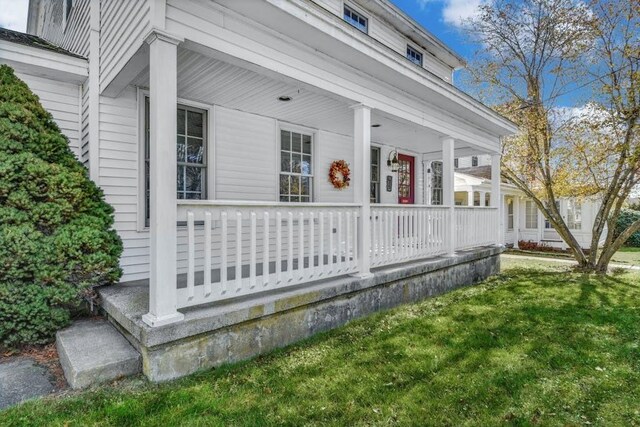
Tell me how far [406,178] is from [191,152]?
239 inches

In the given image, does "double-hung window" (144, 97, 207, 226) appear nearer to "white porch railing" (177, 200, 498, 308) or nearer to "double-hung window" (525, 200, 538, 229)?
"white porch railing" (177, 200, 498, 308)

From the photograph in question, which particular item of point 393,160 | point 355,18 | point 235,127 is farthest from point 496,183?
point 235,127

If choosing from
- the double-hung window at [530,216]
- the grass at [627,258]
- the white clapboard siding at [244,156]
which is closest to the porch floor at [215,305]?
the white clapboard siding at [244,156]

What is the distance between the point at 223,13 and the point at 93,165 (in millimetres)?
2395

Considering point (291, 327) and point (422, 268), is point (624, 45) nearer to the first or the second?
point (422, 268)

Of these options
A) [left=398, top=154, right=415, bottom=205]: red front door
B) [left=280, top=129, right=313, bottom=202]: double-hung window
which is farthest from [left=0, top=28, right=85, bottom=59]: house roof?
[left=398, top=154, right=415, bottom=205]: red front door

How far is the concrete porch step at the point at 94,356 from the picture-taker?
262 centimetres

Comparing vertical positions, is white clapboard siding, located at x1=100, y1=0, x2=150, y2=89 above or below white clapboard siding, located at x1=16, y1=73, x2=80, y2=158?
above

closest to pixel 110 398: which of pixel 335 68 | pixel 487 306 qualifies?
pixel 335 68

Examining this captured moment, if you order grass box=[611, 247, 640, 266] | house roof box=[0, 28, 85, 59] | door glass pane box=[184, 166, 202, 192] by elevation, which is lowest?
grass box=[611, 247, 640, 266]

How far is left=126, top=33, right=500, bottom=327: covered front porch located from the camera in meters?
2.88

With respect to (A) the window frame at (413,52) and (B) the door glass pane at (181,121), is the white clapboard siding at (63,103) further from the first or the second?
(A) the window frame at (413,52)

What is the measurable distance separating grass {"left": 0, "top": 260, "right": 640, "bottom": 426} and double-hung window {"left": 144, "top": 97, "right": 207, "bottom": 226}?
108 inches

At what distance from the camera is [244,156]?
18.4 ft
